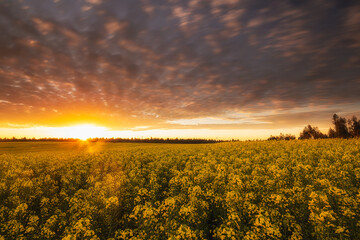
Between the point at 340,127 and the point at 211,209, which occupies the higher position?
the point at 340,127

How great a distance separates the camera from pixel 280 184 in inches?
414

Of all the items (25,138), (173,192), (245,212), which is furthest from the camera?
(25,138)

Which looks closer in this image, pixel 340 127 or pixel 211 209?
pixel 211 209

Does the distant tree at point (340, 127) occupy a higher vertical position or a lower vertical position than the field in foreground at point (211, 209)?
higher

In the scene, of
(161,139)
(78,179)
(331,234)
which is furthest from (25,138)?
(331,234)

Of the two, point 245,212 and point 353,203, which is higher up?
point 353,203

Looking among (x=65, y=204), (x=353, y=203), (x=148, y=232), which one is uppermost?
(x=353, y=203)

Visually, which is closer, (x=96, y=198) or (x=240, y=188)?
(x=240, y=188)

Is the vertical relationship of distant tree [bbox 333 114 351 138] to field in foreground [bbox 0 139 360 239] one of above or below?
above

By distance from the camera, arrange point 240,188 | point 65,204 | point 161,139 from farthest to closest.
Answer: point 161,139, point 65,204, point 240,188

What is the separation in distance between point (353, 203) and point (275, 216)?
3.48 m

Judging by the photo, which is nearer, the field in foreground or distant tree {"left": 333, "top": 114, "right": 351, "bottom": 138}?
the field in foreground

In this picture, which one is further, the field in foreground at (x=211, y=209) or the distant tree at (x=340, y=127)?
the distant tree at (x=340, y=127)

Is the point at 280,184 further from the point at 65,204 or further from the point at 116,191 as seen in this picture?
the point at 65,204
